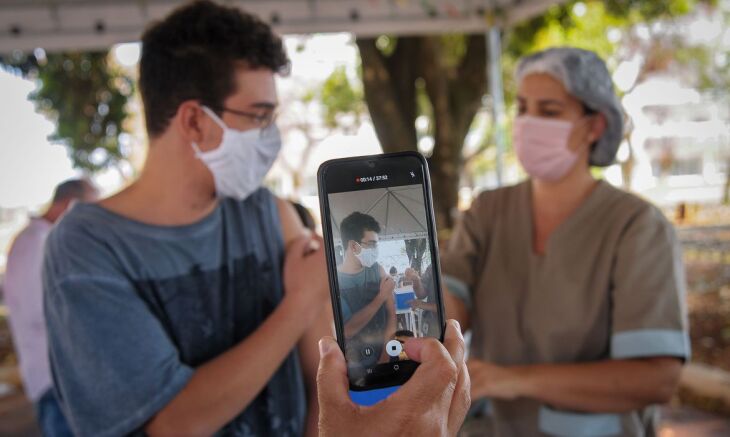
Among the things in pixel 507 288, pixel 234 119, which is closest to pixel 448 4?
pixel 507 288

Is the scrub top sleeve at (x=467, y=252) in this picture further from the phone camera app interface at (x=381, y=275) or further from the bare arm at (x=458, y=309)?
the phone camera app interface at (x=381, y=275)

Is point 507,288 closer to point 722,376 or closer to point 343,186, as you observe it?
point 343,186

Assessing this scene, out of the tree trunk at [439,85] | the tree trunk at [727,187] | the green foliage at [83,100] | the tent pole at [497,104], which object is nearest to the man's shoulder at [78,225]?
the tent pole at [497,104]

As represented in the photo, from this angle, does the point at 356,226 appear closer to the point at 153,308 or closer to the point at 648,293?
the point at 153,308

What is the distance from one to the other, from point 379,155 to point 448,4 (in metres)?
3.20

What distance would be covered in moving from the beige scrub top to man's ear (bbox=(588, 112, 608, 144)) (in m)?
0.18

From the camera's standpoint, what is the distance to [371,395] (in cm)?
55

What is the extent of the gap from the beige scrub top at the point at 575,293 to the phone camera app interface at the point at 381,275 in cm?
100

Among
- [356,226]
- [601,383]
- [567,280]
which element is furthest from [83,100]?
[356,226]

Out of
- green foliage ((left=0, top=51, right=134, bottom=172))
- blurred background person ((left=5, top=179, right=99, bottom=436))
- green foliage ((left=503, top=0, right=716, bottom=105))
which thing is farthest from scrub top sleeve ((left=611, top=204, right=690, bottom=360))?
green foliage ((left=0, top=51, right=134, bottom=172))

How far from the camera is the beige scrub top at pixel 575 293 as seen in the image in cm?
138

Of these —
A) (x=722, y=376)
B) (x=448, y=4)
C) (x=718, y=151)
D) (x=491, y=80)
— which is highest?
(x=448, y=4)

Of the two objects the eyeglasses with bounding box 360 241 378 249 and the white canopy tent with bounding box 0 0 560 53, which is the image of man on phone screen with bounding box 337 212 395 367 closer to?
the eyeglasses with bounding box 360 241 378 249

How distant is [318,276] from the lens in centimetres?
107
